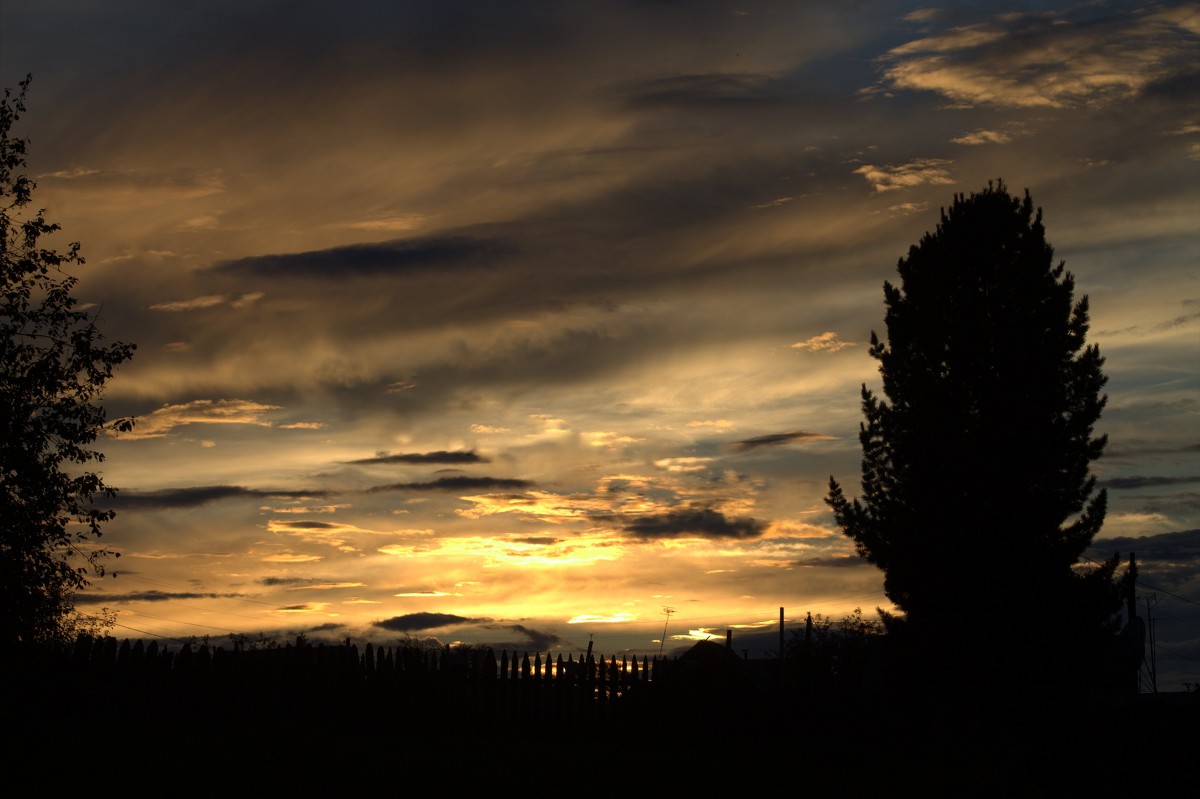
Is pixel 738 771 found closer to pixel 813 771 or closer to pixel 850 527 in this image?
pixel 813 771

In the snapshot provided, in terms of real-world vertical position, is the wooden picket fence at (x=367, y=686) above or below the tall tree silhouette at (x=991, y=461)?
below

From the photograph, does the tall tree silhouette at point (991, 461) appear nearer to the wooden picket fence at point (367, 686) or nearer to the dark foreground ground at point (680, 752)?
the dark foreground ground at point (680, 752)

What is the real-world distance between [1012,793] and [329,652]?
14358 millimetres

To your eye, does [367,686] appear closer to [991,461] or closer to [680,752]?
[680,752]

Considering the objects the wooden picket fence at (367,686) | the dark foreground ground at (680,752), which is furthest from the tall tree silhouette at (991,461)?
the wooden picket fence at (367,686)

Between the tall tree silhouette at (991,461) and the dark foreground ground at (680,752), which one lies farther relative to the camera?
the tall tree silhouette at (991,461)

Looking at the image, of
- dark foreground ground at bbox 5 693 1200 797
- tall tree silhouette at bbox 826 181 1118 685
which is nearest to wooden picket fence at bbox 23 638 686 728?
dark foreground ground at bbox 5 693 1200 797

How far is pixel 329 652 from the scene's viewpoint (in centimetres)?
2317

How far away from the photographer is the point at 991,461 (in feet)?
76.0

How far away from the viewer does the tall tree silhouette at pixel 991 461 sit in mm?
22688

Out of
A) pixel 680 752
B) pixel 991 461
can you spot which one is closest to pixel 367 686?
pixel 680 752

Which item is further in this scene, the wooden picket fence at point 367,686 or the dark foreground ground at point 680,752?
the wooden picket fence at point 367,686

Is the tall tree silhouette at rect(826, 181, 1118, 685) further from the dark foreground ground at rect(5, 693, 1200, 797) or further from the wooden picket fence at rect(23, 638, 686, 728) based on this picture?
the wooden picket fence at rect(23, 638, 686, 728)

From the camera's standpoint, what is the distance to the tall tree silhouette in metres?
22.7
